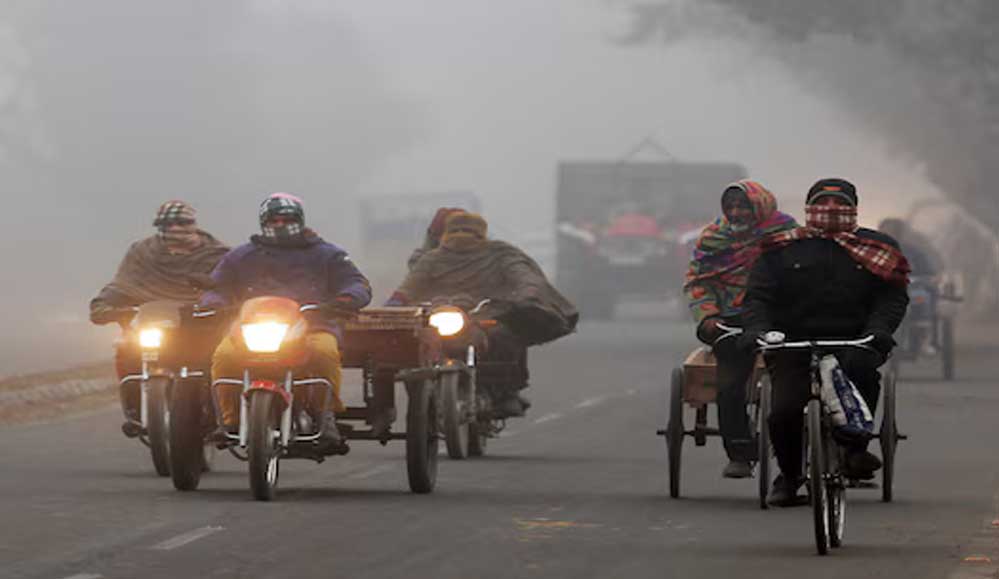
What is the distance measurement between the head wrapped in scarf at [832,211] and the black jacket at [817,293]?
0.08 meters

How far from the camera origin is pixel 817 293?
42.2 feet

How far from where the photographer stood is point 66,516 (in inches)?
544

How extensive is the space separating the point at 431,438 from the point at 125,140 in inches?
3038

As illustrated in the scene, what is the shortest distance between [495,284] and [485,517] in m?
5.88

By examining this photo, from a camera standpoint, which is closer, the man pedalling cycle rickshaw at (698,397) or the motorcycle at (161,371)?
the man pedalling cycle rickshaw at (698,397)

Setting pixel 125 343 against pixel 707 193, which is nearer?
pixel 125 343

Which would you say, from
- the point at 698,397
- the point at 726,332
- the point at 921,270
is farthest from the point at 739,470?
the point at 921,270

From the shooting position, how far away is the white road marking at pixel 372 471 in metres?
16.9

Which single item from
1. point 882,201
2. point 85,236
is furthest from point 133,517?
point 85,236

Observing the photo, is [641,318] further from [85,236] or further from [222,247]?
[222,247]

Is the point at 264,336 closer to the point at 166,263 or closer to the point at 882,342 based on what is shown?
the point at 882,342

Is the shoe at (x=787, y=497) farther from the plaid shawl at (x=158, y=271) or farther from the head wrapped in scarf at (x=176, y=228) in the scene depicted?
the head wrapped in scarf at (x=176, y=228)

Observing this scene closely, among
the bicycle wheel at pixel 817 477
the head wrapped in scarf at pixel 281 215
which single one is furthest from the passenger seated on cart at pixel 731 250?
the bicycle wheel at pixel 817 477

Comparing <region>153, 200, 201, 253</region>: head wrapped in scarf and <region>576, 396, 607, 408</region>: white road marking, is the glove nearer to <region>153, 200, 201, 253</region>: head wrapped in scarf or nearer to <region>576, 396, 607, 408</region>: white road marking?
<region>153, 200, 201, 253</region>: head wrapped in scarf
